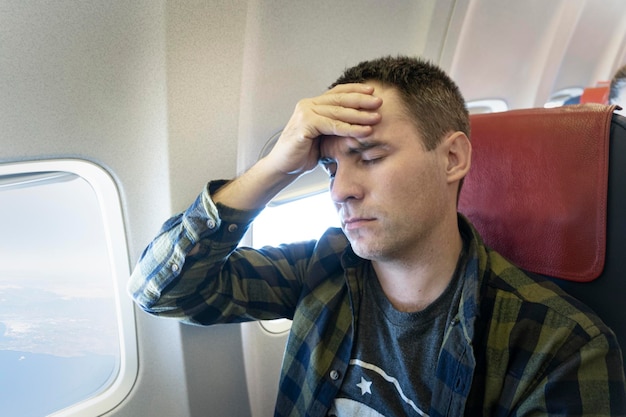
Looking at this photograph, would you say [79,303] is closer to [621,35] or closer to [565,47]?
[565,47]

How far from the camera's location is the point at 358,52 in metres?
2.08

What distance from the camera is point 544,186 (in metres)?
1.31

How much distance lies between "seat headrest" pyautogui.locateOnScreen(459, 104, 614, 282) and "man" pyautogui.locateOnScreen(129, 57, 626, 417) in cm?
11

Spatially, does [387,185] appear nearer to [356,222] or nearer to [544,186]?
[356,222]

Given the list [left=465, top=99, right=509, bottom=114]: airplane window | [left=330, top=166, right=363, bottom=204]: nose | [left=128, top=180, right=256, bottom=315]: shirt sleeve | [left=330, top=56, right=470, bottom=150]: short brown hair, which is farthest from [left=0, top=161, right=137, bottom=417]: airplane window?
[left=465, top=99, right=509, bottom=114]: airplane window

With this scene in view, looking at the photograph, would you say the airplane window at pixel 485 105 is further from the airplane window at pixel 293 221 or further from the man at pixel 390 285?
the man at pixel 390 285

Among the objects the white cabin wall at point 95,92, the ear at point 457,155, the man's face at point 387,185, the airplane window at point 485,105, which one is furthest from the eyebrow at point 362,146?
the airplane window at point 485,105

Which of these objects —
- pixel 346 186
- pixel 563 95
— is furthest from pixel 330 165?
pixel 563 95

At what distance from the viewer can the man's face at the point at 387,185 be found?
1.23 meters

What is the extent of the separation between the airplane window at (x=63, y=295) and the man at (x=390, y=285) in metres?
0.28

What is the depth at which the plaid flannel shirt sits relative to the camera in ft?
3.50

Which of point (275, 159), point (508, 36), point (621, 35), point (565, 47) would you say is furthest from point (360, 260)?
point (621, 35)

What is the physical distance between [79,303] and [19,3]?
39.9 inches

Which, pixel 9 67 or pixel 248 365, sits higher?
pixel 9 67
